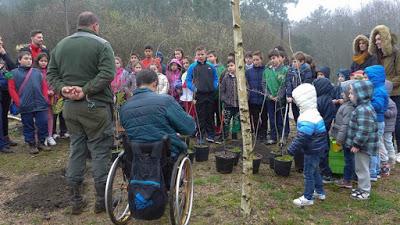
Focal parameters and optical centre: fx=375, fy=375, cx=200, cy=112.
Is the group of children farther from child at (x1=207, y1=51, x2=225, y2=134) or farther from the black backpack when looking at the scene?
the black backpack

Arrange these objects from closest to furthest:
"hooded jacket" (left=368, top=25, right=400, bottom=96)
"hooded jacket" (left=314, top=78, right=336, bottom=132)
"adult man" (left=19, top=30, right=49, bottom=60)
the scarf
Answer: "hooded jacket" (left=314, top=78, right=336, bottom=132)
"hooded jacket" (left=368, top=25, right=400, bottom=96)
the scarf
"adult man" (left=19, top=30, right=49, bottom=60)

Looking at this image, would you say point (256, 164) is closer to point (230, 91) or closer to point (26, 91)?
point (230, 91)

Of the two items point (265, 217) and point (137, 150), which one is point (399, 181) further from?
point (137, 150)

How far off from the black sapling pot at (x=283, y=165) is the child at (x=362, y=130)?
2.92ft

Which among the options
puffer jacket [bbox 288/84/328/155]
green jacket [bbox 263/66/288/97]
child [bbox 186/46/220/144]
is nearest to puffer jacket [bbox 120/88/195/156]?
puffer jacket [bbox 288/84/328/155]

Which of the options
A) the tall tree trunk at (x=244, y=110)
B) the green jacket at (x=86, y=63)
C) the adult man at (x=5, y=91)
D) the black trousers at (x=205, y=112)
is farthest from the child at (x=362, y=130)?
the adult man at (x=5, y=91)

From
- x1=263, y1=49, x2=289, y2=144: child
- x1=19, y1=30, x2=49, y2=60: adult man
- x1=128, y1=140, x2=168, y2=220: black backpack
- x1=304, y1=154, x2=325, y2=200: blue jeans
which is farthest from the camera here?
x1=19, y1=30, x2=49, y2=60: adult man

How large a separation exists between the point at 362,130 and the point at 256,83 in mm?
2686

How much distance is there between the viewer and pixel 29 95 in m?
6.05

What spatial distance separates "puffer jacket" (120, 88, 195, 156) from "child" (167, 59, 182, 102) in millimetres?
3653

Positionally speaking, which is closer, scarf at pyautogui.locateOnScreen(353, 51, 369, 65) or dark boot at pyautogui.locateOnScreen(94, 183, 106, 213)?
dark boot at pyautogui.locateOnScreen(94, 183, 106, 213)

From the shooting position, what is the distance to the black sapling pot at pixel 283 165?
4887mm

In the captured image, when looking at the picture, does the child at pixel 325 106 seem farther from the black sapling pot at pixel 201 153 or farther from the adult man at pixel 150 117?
the adult man at pixel 150 117

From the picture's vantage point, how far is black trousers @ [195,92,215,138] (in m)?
6.62
